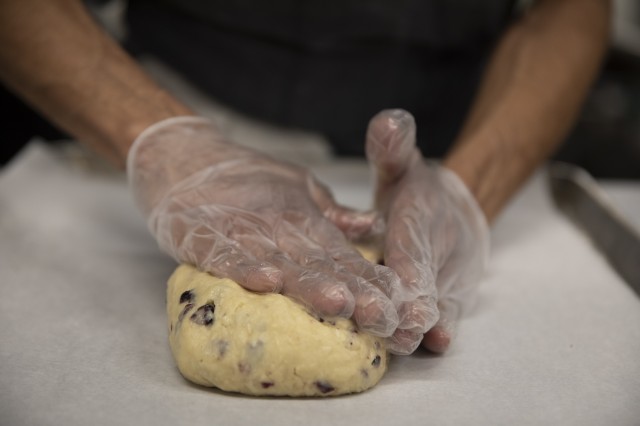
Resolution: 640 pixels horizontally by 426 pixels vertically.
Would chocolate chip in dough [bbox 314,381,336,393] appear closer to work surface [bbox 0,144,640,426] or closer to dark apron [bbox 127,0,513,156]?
work surface [bbox 0,144,640,426]

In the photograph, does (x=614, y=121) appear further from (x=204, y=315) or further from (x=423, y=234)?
(x=204, y=315)

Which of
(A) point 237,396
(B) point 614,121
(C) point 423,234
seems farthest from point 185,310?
(B) point 614,121

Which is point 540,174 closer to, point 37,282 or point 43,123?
point 37,282

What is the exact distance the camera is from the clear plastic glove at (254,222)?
126cm

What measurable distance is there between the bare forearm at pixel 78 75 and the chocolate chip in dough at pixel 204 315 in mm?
567

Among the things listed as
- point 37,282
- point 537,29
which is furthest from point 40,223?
point 537,29

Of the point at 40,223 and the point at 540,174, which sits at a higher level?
the point at 540,174

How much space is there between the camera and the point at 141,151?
1.61 meters

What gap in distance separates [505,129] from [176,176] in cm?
104

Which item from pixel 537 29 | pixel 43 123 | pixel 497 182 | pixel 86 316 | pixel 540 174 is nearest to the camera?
pixel 86 316

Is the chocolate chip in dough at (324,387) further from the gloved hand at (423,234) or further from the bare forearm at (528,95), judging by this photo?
the bare forearm at (528,95)

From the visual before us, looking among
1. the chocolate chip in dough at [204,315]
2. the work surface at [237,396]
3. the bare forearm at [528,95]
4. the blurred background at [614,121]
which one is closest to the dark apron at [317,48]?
the bare forearm at [528,95]

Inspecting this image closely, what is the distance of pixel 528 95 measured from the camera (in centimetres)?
211

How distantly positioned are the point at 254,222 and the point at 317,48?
980 mm
